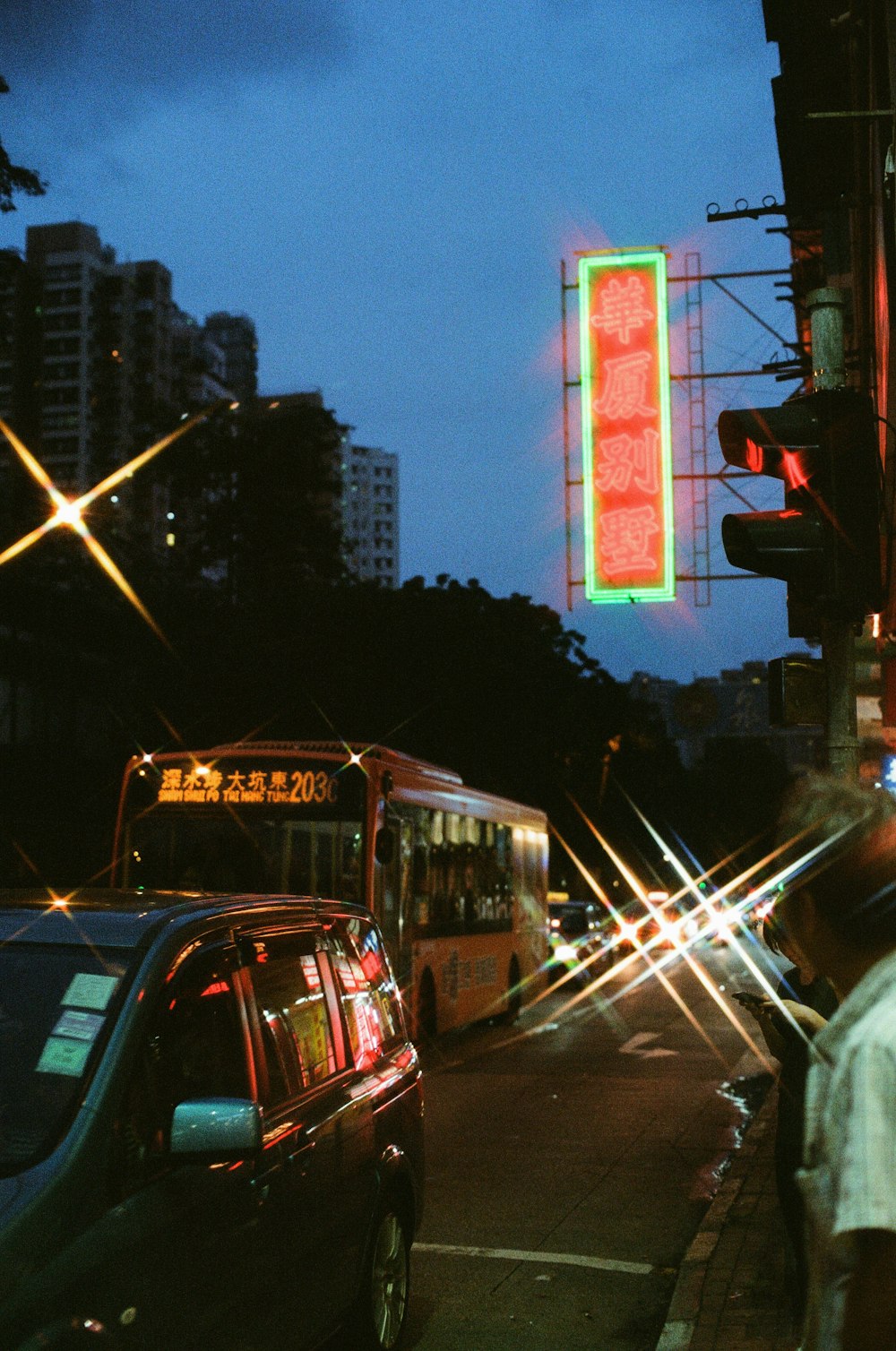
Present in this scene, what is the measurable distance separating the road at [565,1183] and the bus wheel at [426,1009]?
369 mm

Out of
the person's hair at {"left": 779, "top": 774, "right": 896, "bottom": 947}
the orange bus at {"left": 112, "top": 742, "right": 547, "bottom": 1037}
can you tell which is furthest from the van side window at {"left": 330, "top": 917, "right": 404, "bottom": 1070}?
the orange bus at {"left": 112, "top": 742, "right": 547, "bottom": 1037}

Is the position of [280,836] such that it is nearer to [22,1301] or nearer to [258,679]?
[22,1301]

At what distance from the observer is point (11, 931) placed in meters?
4.29

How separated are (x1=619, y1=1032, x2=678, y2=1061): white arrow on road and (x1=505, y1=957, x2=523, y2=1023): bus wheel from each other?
2268mm

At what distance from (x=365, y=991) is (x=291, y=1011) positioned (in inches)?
40.2

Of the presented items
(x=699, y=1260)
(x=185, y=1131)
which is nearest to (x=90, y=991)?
(x=185, y=1131)

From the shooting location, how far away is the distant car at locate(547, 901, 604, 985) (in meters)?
32.0

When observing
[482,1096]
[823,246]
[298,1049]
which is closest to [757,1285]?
[298,1049]

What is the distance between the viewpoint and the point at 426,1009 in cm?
1634

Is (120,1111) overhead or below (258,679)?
below

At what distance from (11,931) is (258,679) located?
29819 mm

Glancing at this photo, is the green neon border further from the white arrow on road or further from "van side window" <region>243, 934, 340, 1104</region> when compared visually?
"van side window" <region>243, 934, 340, 1104</region>

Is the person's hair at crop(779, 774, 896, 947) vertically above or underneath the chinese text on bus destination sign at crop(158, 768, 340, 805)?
above

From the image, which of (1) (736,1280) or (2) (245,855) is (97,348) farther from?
(1) (736,1280)
